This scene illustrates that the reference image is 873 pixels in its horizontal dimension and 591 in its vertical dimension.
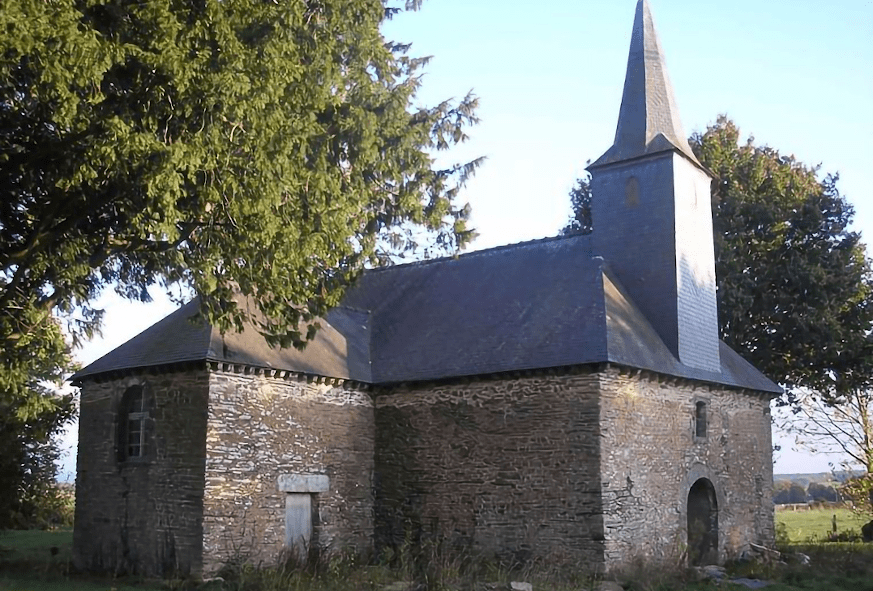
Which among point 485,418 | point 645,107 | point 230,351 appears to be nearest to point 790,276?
point 645,107

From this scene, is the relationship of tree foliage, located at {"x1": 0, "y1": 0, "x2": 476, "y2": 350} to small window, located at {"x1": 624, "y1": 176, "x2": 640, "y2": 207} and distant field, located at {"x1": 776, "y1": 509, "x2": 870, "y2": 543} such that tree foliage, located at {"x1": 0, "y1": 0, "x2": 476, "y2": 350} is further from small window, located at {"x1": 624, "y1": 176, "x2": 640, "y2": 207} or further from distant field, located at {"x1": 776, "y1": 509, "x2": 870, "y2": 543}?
distant field, located at {"x1": 776, "y1": 509, "x2": 870, "y2": 543}

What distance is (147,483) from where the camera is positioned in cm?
1767

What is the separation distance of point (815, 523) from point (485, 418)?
25.9 meters

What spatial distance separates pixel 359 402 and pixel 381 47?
933cm

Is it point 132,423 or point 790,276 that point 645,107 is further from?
point 132,423

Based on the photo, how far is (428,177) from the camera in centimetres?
1392

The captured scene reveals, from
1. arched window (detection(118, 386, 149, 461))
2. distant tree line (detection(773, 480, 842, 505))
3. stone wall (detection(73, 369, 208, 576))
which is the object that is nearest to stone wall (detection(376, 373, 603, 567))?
stone wall (detection(73, 369, 208, 576))

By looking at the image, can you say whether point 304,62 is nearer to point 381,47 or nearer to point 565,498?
point 381,47

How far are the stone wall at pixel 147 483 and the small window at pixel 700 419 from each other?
1099 cm

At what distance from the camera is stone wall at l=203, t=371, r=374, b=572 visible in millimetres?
17016

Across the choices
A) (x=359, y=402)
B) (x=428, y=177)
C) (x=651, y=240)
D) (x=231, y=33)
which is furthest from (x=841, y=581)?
(x=231, y=33)

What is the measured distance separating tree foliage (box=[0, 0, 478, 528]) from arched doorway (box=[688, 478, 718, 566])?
33.4 ft

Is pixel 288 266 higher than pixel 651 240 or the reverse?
the reverse

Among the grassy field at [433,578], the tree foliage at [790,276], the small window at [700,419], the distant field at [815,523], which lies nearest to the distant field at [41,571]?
the grassy field at [433,578]
